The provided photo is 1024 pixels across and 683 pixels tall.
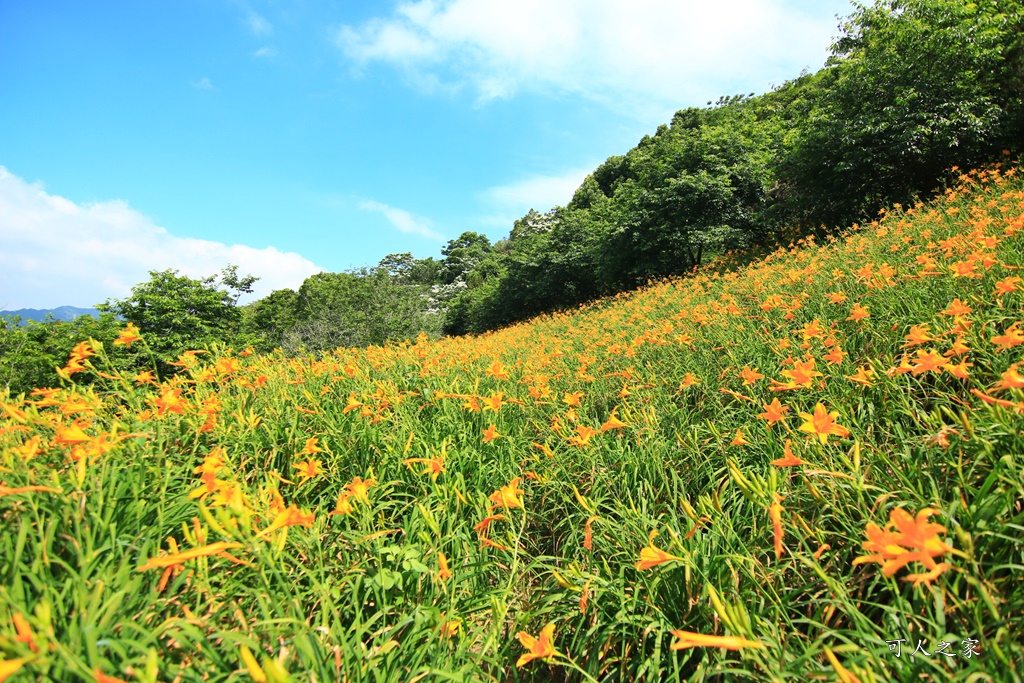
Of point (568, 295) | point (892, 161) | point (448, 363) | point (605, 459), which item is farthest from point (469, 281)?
point (605, 459)

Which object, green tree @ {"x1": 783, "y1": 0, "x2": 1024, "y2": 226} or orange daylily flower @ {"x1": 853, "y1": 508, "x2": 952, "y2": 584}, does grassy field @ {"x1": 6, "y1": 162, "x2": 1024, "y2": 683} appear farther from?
green tree @ {"x1": 783, "y1": 0, "x2": 1024, "y2": 226}

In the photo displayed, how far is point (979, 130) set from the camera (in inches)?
265

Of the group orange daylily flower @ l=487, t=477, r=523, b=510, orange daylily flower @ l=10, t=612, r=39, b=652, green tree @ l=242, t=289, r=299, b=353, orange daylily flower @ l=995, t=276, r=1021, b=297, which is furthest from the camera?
green tree @ l=242, t=289, r=299, b=353

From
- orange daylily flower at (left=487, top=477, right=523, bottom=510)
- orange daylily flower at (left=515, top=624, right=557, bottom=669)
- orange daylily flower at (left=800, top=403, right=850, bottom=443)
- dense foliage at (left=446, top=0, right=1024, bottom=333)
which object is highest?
dense foliage at (left=446, top=0, right=1024, bottom=333)

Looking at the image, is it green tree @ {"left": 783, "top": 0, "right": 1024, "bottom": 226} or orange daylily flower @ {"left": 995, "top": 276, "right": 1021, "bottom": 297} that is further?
green tree @ {"left": 783, "top": 0, "right": 1024, "bottom": 226}

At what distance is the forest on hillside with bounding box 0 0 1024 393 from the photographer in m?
7.07

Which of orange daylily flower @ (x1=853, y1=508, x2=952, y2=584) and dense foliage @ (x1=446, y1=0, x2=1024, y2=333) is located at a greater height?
dense foliage @ (x1=446, y1=0, x2=1024, y2=333)

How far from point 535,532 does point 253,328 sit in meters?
29.5

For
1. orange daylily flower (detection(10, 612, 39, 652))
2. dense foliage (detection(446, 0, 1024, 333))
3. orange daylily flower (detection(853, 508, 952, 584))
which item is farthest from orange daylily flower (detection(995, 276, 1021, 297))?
dense foliage (detection(446, 0, 1024, 333))

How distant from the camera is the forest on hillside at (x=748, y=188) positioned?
7066 mm

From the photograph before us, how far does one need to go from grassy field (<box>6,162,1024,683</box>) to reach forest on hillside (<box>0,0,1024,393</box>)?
7.21 ft

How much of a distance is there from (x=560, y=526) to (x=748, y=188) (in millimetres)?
12450

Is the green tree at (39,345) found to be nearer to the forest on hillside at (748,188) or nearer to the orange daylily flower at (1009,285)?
the forest on hillside at (748,188)

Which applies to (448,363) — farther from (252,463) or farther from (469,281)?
(469,281)
